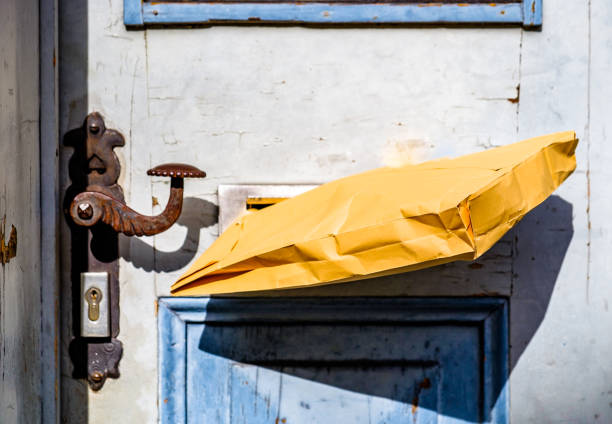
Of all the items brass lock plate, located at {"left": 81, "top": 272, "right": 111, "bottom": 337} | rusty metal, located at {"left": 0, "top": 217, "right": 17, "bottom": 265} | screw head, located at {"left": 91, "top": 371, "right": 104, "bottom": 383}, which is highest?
rusty metal, located at {"left": 0, "top": 217, "right": 17, "bottom": 265}

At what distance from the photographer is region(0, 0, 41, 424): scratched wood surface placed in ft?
4.06

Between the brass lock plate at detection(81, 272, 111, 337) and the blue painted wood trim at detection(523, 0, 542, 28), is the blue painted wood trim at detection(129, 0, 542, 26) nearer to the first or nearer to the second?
the blue painted wood trim at detection(523, 0, 542, 28)

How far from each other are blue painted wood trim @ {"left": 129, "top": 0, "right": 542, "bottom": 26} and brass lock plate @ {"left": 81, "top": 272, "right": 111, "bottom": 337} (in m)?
0.66

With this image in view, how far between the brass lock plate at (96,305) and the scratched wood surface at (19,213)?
0.38 ft

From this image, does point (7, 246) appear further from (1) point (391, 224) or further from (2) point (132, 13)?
(1) point (391, 224)

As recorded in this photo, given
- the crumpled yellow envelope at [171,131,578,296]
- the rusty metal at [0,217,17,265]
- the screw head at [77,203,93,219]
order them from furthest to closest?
the screw head at [77,203,93,219] → the rusty metal at [0,217,17,265] → the crumpled yellow envelope at [171,131,578,296]

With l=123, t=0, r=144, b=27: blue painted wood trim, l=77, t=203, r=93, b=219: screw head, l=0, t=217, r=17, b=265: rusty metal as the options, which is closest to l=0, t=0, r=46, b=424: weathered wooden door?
l=0, t=217, r=17, b=265: rusty metal

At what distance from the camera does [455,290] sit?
5.04ft

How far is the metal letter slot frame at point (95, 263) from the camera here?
4.98ft

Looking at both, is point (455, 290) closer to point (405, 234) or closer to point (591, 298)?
point (591, 298)

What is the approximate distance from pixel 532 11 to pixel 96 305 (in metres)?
1.36

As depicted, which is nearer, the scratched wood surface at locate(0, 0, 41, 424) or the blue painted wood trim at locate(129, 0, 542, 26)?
the scratched wood surface at locate(0, 0, 41, 424)

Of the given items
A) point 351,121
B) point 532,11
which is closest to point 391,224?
point 351,121

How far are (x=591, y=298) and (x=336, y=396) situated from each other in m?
0.72
